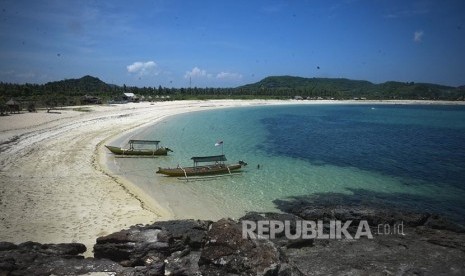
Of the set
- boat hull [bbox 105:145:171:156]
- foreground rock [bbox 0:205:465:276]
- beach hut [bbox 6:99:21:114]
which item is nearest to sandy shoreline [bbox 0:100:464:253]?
boat hull [bbox 105:145:171:156]

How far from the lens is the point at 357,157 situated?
31312 millimetres

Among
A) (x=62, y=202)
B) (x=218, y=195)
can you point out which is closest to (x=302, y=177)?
(x=218, y=195)

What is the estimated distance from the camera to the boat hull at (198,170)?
867 inches

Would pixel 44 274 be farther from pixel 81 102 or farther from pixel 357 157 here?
pixel 81 102

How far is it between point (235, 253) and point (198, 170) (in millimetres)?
14376

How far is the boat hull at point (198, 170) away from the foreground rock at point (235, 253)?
377 inches

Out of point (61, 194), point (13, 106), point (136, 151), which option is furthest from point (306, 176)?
point (13, 106)

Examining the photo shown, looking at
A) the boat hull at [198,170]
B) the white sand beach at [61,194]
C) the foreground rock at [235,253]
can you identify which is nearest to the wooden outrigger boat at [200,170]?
the boat hull at [198,170]

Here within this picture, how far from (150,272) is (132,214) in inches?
249

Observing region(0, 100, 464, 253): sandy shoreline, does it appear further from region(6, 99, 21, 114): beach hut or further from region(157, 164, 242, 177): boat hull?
region(6, 99, 21, 114): beach hut

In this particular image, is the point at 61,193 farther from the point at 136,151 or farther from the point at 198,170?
the point at 136,151

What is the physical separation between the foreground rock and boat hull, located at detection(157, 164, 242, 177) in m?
9.58

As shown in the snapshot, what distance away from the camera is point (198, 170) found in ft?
74.0

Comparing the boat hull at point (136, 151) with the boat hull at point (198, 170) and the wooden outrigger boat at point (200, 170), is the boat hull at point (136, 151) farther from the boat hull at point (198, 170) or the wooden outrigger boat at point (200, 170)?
the boat hull at point (198, 170)
